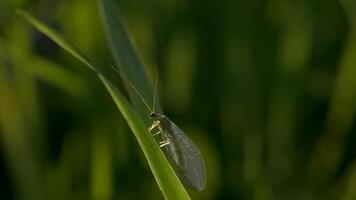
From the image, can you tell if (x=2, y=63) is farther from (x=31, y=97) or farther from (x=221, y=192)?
(x=221, y=192)

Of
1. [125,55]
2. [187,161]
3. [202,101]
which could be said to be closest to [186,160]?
[187,161]

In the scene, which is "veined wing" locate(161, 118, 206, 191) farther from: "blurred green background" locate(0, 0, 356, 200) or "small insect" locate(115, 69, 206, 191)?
"blurred green background" locate(0, 0, 356, 200)

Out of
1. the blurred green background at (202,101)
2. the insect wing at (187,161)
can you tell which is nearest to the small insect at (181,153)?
the insect wing at (187,161)

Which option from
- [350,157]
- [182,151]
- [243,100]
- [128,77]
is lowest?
[350,157]

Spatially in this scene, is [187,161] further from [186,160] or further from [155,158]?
[155,158]

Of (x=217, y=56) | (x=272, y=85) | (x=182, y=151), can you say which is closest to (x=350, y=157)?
(x=272, y=85)

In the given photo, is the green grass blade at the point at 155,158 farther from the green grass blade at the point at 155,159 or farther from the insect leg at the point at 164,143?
the insect leg at the point at 164,143

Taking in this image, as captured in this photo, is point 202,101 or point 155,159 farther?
point 202,101
